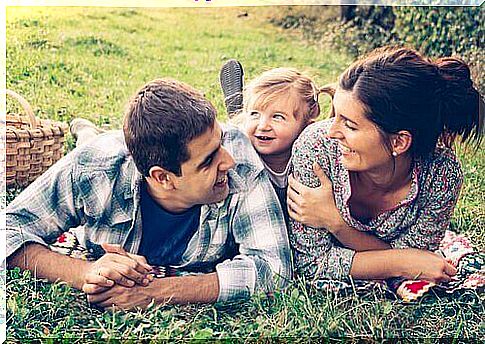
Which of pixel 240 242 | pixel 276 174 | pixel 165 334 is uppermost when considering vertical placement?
pixel 276 174

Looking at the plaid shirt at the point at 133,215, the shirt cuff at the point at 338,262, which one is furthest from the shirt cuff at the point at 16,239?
the shirt cuff at the point at 338,262

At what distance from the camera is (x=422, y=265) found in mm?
4137

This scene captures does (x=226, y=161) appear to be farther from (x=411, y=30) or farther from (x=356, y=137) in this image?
(x=411, y=30)

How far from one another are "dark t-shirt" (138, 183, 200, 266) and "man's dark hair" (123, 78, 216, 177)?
0.63 ft

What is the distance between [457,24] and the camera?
13.6 feet

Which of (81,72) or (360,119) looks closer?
(360,119)

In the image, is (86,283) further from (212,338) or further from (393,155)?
(393,155)

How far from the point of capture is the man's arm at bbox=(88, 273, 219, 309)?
409 cm

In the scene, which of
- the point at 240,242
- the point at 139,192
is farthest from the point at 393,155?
the point at 139,192

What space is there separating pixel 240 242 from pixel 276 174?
35 cm

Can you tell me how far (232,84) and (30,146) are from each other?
0.97 meters

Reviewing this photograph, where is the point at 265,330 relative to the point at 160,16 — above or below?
below

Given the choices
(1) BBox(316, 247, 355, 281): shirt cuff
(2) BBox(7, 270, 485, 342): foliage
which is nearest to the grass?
(2) BBox(7, 270, 485, 342): foliage

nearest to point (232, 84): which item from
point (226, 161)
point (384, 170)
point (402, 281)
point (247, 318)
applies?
point (226, 161)
